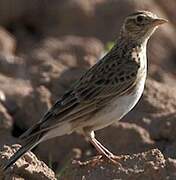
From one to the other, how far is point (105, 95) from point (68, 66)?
2.86 meters

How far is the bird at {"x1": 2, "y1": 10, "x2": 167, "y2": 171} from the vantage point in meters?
7.74

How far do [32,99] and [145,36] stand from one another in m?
1.47

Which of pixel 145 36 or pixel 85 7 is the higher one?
pixel 145 36

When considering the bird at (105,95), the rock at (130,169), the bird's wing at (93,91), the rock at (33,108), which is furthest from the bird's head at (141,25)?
the rock at (130,169)

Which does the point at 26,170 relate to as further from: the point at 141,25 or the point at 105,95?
the point at 141,25

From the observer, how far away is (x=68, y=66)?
10891 millimetres

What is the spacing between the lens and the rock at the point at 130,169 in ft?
22.7

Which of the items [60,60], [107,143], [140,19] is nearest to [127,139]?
[107,143]

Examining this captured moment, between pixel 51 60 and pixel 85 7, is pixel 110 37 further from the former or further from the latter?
pixel 51 60

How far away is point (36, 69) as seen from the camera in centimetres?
1082

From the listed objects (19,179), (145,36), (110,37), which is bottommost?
(110,37)

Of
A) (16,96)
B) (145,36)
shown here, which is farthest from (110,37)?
(145,36)

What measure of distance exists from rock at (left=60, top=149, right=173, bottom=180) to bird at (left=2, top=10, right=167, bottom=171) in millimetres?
233

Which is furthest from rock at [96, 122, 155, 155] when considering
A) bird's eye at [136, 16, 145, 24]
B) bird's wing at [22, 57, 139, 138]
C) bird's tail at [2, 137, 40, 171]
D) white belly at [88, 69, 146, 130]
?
bird's tail at [2, 137, 40, 171]
